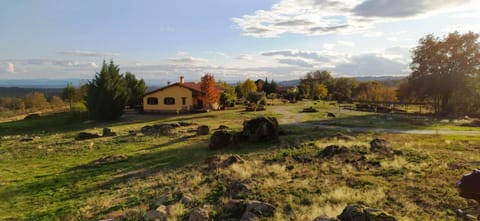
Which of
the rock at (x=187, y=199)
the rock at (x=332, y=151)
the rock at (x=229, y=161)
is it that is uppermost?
the rock at (x=332, y=151)

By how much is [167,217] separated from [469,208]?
8067 millimetres

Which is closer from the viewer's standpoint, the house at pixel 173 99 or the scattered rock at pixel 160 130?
the scattered rock at pixel 160 130

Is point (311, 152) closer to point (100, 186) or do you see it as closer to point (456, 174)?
point (456, 174)

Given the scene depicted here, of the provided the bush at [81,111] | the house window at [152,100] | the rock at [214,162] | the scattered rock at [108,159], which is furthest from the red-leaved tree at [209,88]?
the rock at [214,162]

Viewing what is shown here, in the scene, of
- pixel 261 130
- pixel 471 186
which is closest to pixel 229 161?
pixel 261 130

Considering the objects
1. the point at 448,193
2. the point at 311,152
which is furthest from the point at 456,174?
the point at 311,152

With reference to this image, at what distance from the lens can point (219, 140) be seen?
23109 millimetres

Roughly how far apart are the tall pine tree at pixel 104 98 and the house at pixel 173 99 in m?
6.74

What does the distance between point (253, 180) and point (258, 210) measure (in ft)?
10.9

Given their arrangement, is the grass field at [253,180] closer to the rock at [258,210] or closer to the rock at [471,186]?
the rock at [258,210]

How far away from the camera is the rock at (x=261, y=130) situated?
24.3 meters

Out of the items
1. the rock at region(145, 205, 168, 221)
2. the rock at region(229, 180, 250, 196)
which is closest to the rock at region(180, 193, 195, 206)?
the rock at region(145, 205, 168, 221)

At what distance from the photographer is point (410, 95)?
4931 cm

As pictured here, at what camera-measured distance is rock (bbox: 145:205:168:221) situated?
911cm
